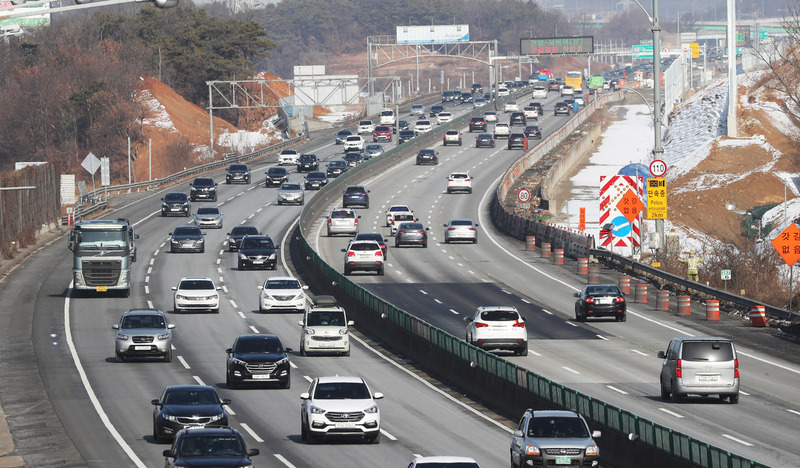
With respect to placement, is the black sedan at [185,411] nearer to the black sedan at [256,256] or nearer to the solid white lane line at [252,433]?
the solid white lane line at [252,433]

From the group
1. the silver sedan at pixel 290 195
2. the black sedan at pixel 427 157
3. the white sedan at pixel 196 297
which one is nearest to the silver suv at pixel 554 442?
the white sedan at pixel 196 297

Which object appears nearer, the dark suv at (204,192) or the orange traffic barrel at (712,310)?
the orange traffic barrel at (712,310)

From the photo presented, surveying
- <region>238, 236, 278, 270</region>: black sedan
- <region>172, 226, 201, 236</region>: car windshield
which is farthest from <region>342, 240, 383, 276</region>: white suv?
<region>172, 226, 201, 236</region>: car windshield

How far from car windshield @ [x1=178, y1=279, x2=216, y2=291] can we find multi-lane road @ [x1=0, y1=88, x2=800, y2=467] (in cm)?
109

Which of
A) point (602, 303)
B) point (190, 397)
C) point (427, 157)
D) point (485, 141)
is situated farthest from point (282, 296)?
point (485, 141)

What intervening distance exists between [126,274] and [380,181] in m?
48.5

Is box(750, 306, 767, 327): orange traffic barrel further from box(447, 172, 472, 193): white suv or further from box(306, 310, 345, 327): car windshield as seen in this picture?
box(447, 172, 472, 193): white suv

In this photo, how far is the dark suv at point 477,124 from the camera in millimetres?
132000

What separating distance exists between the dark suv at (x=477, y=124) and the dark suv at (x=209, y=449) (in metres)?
113

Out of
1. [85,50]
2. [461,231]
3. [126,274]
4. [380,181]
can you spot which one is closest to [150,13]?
[85,50]

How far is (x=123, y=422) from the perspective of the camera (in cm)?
2994

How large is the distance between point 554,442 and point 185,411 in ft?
26.3

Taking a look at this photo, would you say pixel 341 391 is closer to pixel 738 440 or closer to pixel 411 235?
pixel 738 440

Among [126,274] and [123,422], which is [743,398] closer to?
[123,422]
